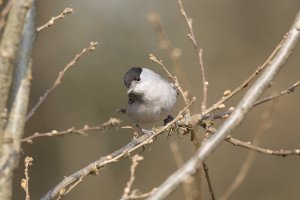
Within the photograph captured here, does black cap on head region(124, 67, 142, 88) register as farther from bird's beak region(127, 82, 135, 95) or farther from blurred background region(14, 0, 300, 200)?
blurred background region(14, 0, 300, 200)

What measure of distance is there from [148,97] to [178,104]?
662cm

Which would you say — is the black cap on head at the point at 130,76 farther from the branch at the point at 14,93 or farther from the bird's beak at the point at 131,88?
the branch at the point at 14,93

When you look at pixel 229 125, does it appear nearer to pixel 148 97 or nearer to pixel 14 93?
pixel 14 93

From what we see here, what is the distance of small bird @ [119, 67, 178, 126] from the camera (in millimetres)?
5449

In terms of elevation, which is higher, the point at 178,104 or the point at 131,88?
the point at 178,104

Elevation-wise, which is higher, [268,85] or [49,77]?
[49,77]

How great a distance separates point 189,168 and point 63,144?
1084 centimetres

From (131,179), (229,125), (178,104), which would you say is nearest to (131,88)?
(131,179)

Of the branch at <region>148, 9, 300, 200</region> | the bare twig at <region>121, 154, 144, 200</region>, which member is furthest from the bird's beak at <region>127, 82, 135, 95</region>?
the branch at <region>148, 9, 300, 200</region>

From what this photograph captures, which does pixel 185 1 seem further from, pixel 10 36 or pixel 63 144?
pixel 10 36

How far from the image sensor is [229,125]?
1.87m

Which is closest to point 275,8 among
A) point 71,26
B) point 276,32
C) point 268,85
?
point 276,32

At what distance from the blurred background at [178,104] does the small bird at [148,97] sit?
582cm

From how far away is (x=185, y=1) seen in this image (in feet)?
46.8
